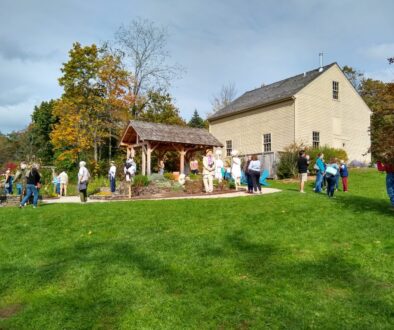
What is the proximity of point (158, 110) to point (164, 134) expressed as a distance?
16715mm

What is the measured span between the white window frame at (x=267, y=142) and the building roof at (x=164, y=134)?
16.8ft

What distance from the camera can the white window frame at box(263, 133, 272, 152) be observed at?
29.6m

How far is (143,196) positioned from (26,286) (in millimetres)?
11034

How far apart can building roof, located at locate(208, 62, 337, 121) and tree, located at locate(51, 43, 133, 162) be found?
9.12m

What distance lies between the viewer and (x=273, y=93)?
3100cm

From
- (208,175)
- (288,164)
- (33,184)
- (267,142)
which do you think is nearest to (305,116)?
(267,142)

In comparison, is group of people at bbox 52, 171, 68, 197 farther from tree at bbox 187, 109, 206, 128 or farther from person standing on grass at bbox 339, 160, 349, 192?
tree at bbox 187, 109, 206, 128

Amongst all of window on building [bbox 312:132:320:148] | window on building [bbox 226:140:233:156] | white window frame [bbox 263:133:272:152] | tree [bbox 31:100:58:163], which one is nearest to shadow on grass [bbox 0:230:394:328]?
window on building [bbox 312:132:320:148]

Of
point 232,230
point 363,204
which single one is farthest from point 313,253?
point 363,204

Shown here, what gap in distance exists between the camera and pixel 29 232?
940cm

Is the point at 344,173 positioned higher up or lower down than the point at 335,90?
lower down

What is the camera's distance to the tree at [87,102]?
34.1m

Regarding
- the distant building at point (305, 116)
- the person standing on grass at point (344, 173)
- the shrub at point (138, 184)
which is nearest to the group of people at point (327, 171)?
the person standing on grass at point (344, 173)

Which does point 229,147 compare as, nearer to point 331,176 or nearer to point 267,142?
point 267,142
